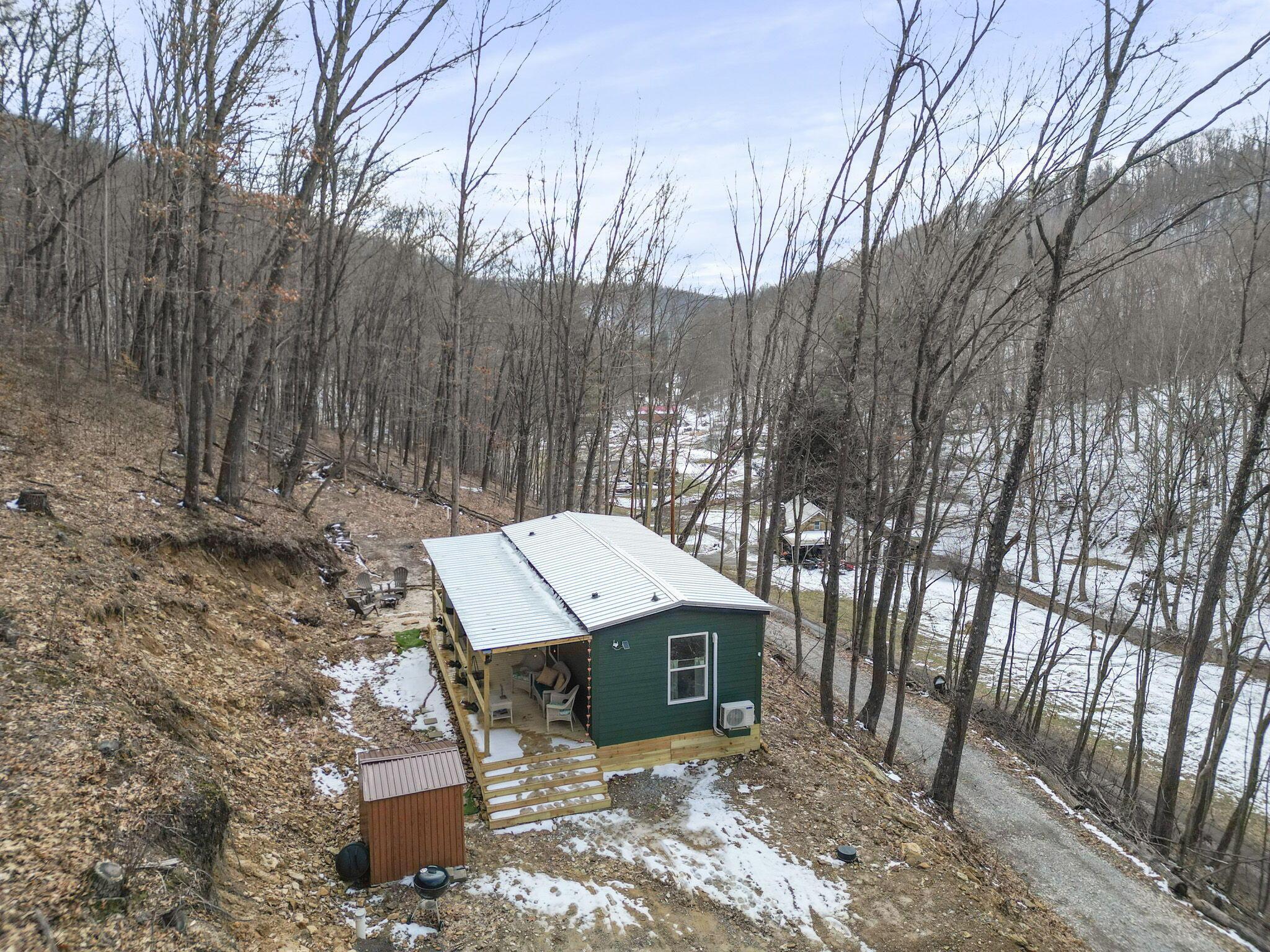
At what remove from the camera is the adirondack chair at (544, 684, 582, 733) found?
10.6 m

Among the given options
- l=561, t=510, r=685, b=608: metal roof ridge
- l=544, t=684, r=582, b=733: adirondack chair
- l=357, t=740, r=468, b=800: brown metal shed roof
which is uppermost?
l=561, t=510, r=685, b=608: metal roof ridge

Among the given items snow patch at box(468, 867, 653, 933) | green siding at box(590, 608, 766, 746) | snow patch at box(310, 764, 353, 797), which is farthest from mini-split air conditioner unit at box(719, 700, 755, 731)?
snow patch at box(310, 764, 353, 797)

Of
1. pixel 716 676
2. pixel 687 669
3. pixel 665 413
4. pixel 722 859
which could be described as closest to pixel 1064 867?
pixel 716 676

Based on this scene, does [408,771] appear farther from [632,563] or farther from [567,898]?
[632,563]

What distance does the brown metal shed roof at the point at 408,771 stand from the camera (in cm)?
748

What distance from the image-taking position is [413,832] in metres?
7.45

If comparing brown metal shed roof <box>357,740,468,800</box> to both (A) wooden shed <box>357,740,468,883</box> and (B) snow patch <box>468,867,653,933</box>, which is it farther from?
(B) snow patch <box>468,867,653,933</box>

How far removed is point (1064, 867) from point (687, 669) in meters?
7.27

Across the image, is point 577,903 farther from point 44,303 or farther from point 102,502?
point 44,303

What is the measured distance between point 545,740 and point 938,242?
11.5 meters

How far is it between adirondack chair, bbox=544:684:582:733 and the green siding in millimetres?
443

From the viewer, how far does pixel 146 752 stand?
623cm

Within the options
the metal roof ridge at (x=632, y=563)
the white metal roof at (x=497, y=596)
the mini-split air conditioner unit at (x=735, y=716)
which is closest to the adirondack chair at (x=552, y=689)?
the white metal roof at (x=497, y=596)

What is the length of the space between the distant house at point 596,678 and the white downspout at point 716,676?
0.7 inches
